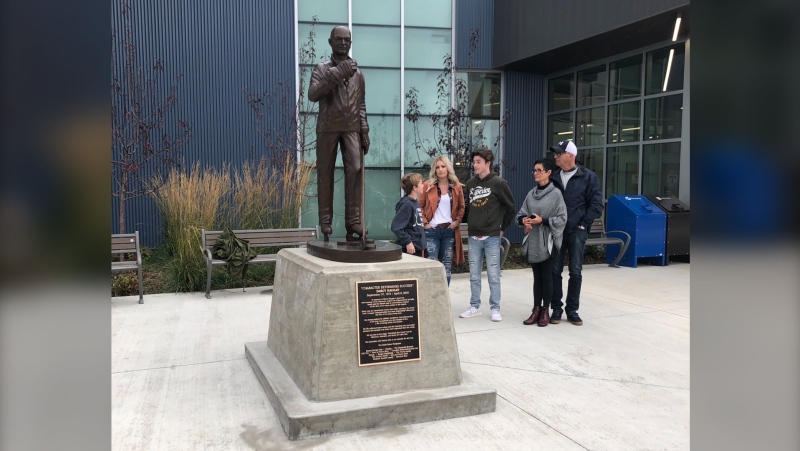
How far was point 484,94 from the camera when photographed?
14.9 m

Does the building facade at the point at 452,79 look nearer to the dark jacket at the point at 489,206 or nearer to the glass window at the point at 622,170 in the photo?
the glass window at the point at 622,170

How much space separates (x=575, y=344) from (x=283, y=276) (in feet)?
9.61

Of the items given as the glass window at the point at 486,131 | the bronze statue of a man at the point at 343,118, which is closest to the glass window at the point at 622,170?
the glass window at the point at 486,131

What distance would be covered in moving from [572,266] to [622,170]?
8244mm

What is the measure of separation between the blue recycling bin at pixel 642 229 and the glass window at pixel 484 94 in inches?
190

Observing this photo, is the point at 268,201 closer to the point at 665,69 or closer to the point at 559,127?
the point at 559,127

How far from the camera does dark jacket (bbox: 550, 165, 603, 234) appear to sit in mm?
Result: 6258

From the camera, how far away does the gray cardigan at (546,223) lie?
6129 mm

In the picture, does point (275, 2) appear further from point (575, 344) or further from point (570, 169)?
point (575, 344)

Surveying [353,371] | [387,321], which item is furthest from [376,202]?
[353,371]

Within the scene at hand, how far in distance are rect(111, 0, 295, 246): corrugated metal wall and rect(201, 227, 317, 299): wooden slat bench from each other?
468 cm
